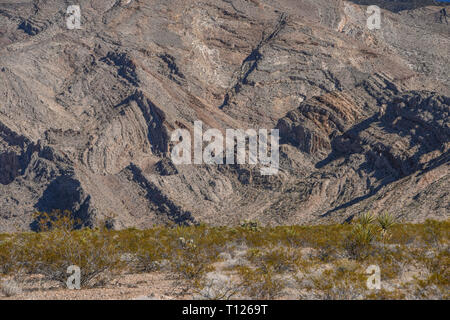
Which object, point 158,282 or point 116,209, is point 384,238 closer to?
point 158,282

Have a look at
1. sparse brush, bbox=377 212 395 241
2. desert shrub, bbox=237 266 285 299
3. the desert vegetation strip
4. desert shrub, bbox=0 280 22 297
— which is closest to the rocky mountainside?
sparse brush, bbox=377 212 395 241

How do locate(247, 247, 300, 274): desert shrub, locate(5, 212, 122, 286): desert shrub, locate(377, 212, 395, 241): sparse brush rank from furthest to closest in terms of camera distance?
locate(377, 212, 395, 241): sparse brush < locate(247, 247, 300, 274): desert shrub < locate(5, 212, 122, 286): desert shrub

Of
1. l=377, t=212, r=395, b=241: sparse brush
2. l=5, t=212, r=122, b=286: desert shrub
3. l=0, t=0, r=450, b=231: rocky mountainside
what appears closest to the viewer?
l=5, t=212, r=122, b=286: desert shrub

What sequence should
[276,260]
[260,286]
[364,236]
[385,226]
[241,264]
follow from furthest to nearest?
[385,226], [364,236], [241,264], [276,260], [260,286]

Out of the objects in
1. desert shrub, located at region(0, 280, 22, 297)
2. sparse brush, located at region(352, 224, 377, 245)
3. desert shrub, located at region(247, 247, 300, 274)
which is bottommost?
desert shrub, located at region(0, 280, 22, 297)

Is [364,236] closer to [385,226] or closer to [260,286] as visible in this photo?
[385,226]

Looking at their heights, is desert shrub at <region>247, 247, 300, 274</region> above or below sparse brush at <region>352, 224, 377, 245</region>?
below

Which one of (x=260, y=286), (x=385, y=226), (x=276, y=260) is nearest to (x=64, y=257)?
(x=260, y=286)

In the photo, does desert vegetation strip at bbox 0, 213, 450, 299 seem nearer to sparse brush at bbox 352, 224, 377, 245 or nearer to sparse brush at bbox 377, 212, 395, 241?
sparse brush at bbox 352, 224, 377, 245

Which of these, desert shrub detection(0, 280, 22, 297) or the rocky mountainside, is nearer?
desert shrub detection(0, 280, 22, 297)
